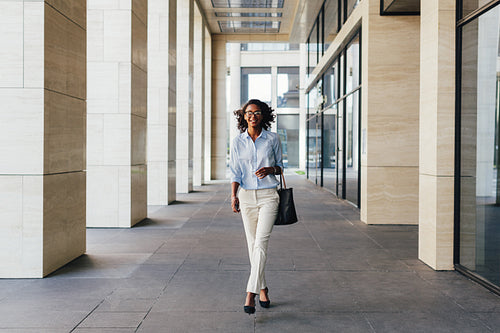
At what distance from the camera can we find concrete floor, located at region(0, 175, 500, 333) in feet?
13.9

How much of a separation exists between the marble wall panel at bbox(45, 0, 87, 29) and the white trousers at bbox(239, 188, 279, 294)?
3.54 metres

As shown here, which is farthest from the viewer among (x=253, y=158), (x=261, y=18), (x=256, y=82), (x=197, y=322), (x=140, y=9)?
(x=256, y=82)

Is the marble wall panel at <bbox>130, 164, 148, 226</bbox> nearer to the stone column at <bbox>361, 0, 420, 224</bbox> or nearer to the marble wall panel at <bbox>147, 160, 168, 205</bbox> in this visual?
the marble wall panel at <bbox>147, 160, 168, 205</bbox>

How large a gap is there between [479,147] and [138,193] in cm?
678

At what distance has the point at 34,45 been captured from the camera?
577 centimetres

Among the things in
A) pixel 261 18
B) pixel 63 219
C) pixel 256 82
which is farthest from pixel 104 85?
pixel 256 82

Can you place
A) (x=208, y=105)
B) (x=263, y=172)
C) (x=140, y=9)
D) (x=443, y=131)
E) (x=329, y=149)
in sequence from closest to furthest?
1. (x=263, y=172)
2. (x=443, y=131)
3. (x=140, y=9)
4. (x=329, y=149)
5. (x=208, y=105)

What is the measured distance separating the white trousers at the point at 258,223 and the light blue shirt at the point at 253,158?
0.08 metres

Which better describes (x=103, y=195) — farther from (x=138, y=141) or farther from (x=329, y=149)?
(x=329, y=149)

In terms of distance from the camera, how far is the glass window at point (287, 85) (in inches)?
1442

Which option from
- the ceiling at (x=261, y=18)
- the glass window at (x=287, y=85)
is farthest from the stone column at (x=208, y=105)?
the glass window at (x=287, y=85)

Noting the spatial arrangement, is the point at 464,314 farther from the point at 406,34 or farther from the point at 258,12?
the point at 258,12

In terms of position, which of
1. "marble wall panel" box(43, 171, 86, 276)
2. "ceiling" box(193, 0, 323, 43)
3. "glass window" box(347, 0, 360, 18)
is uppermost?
"ceiling" box(193, 0, 323, 43)

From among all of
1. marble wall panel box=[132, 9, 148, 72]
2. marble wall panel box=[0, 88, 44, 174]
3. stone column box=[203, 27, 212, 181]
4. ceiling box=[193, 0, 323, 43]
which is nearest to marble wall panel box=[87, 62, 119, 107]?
marble wall panel box=[132, 9, 148, 72]
